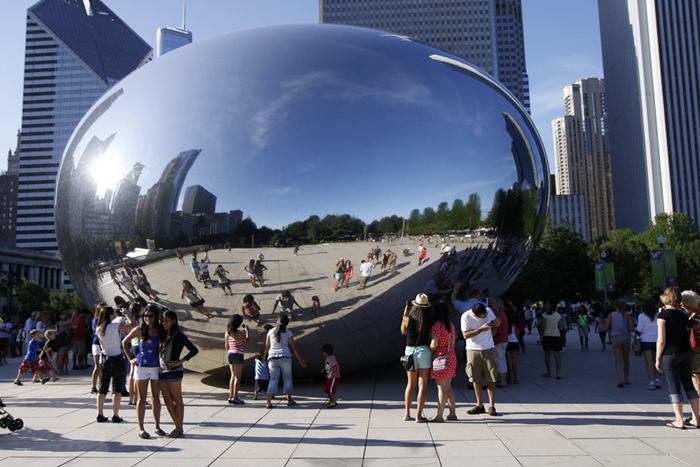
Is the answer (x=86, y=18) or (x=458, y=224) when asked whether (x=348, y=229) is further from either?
(x=86, y=18)

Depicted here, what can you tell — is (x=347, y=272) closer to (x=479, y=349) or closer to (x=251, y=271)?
(x=251, y=271)

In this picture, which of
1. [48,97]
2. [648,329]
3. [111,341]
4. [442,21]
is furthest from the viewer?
[442,21]

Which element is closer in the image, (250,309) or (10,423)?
(10,423)

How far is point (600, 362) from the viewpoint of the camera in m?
13.7

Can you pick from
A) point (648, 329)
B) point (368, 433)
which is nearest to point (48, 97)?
point (648, 329)

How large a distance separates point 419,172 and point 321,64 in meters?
1.97

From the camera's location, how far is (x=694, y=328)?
6.43 meters

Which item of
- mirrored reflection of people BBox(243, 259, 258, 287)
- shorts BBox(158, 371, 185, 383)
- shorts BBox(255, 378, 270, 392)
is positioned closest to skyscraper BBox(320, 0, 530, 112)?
shorts BBox(255, 378, 270, 392)

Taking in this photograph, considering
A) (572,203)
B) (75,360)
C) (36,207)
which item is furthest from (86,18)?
(75,360)

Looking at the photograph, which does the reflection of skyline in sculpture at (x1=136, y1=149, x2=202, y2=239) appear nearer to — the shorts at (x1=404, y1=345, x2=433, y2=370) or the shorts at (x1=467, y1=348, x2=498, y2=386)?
the shorts at (x1=404, y1=345, x2=433, y2=370)

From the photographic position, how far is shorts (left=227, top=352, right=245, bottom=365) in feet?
25.6

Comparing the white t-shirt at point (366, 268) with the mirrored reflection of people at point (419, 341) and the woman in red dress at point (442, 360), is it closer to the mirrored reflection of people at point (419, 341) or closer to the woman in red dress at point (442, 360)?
the mirrored reflection of people at point (419, 341)

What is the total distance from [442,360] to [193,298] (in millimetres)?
3281

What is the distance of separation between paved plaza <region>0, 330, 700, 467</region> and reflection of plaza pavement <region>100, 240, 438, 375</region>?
0.87 metres
